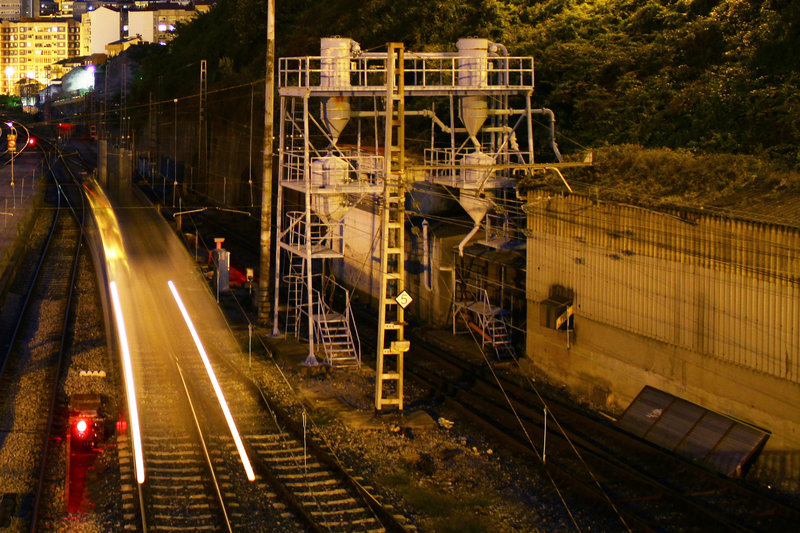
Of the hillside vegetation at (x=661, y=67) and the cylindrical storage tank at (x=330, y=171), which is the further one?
the hillside vegetation at (x=661, y=67)

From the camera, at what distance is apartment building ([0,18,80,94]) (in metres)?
175

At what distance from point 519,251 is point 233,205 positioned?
25.6m

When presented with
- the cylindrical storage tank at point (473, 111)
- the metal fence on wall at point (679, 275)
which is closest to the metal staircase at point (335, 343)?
the metal fence on wall at point (679, 275)

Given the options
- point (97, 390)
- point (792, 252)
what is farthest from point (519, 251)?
point (97, 390)

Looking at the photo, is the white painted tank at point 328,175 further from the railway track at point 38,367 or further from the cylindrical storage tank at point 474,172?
the railway track at point 38,367

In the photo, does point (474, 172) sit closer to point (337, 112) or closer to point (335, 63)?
point (337, 112)

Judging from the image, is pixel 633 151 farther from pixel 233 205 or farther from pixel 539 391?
pixel 233 205

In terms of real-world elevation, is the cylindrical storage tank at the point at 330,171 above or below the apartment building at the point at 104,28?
below

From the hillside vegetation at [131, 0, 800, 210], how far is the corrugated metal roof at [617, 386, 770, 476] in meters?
3.72

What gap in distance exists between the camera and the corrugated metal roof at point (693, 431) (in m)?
12.3

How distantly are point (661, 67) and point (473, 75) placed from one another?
675cm

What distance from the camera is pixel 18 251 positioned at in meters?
30.9

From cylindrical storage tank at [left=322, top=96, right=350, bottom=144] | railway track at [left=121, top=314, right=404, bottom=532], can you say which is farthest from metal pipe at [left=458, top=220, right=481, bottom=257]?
railway track at [left=121, top=314, right=404, bottom=532]

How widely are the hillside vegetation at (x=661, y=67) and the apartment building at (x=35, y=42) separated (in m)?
157
